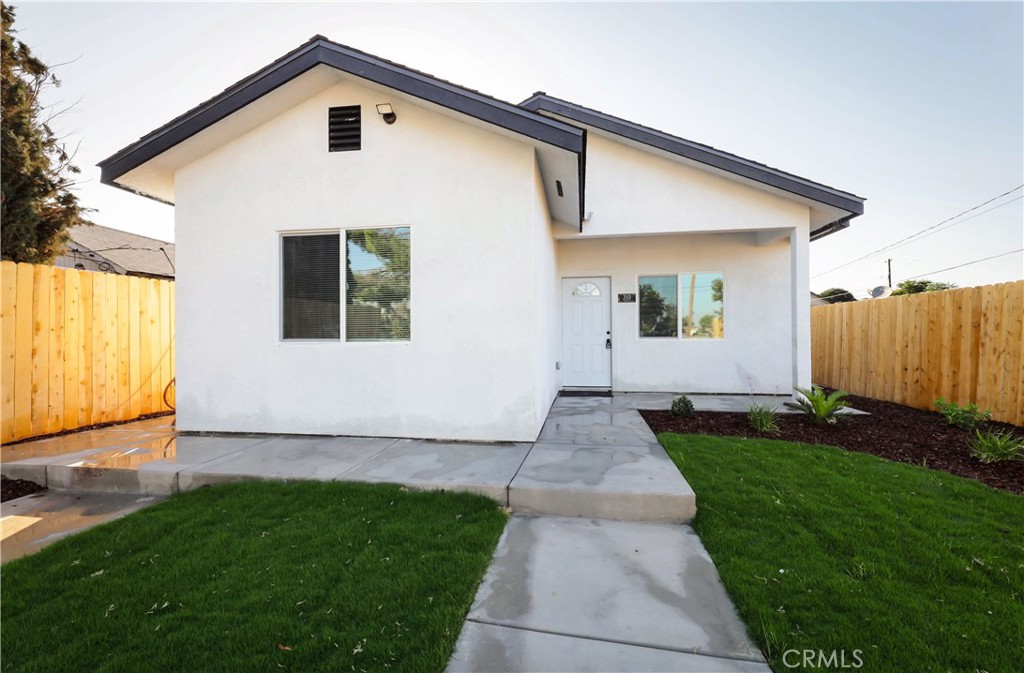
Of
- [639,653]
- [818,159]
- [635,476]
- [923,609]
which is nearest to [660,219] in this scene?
[635,476]

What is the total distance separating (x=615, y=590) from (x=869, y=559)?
1.62 metres

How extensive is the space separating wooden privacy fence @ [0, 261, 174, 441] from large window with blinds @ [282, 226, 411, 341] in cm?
315

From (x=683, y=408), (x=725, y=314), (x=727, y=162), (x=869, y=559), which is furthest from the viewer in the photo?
(x=725, y=314)

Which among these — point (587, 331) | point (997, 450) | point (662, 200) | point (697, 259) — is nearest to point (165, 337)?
point (587, 331)

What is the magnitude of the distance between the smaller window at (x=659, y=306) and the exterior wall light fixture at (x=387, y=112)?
590cm

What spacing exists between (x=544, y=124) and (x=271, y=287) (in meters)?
3.82

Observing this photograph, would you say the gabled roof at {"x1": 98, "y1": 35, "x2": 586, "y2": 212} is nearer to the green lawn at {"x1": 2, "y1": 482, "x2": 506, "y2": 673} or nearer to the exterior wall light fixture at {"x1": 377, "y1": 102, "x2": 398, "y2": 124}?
the exterior wall light fixture at {"x1": 377, "y1": 102, "x2": 398, "y2": 124}

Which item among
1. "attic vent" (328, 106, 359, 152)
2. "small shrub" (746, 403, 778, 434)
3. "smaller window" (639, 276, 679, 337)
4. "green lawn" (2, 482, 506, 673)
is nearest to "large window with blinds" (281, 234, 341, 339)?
"attic vent" (328, 106, 359, 152)

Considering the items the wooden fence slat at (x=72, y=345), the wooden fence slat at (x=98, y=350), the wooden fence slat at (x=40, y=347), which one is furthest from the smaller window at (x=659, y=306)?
the wooden fence slat at (x=40, y=347)

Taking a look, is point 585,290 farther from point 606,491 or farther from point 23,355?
point 23,355

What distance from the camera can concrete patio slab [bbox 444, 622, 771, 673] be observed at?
5.82 ft

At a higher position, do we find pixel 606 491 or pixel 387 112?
pixel 387 112

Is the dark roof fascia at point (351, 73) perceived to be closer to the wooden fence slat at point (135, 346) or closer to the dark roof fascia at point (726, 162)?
the wooden fence slat at point (135, 346)

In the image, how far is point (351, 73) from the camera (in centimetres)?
463
